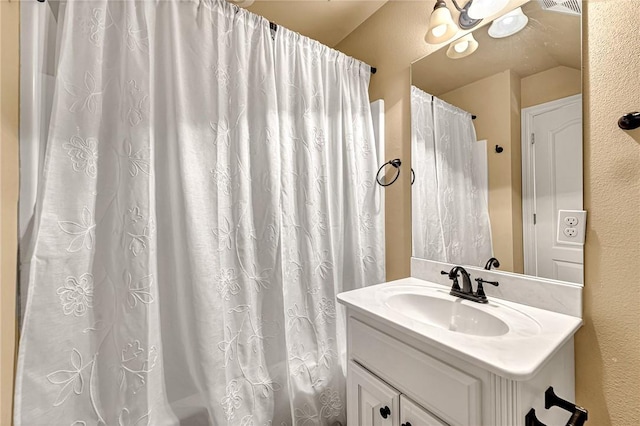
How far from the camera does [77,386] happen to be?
867mm

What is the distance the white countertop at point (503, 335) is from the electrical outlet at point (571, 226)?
10.2 inches

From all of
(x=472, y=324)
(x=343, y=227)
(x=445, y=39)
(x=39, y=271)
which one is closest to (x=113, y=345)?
(x=39, y=271)

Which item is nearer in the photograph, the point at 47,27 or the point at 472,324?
the point at 47,27

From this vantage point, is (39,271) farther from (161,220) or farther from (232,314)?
(232,314)

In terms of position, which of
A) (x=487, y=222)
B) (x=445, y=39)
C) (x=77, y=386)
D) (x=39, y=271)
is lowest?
(x=77, y=386)

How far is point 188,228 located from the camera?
3.51ft

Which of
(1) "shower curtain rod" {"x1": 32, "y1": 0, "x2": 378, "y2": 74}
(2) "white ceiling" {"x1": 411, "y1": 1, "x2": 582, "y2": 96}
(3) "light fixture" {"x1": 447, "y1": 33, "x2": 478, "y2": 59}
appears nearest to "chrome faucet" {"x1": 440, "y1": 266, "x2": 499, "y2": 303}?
(2) "white ceiling" {"x1": 411, "y1": 1, "x2": 582, "y2": 96}

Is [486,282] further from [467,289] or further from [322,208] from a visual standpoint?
[322,208]

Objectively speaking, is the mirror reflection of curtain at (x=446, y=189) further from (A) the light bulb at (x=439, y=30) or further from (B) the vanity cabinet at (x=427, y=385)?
(B) the vanity cabinet at (x=427, y=385)

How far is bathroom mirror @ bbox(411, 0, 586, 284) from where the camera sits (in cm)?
95

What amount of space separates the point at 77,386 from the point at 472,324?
1.38m

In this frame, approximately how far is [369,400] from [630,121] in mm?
1212

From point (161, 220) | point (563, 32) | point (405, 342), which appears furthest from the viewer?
point (161, 220)

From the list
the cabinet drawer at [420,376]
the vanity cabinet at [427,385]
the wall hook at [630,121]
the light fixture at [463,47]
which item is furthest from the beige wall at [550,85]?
the cabinet drawer at [420,376]
